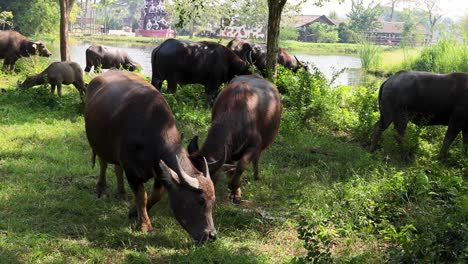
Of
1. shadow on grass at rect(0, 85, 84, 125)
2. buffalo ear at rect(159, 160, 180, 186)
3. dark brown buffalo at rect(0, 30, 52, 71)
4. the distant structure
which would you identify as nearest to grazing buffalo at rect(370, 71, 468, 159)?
buffalo ear at rect(159, 160, 180, 186)

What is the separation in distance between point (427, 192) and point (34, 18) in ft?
125

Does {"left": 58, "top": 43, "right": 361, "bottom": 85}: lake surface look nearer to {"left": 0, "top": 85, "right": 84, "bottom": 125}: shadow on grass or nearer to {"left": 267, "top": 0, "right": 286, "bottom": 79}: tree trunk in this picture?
{"left": 267, "top": 0, "right": 286, "bottom": 79}: tree trunk

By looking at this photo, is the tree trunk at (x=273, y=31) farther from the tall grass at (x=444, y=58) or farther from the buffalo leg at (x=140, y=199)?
the tall grass at (x=444, y=58)

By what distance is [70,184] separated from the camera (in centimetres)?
A: 612

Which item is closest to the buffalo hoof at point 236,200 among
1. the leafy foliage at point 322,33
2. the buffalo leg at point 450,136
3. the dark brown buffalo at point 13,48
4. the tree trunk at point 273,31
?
the buffalo leg at point 450,136

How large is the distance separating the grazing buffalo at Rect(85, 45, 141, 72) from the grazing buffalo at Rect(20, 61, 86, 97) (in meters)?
6.21

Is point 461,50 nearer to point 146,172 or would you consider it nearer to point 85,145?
point 85,145

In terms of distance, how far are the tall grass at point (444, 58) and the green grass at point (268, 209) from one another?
31.0 feet

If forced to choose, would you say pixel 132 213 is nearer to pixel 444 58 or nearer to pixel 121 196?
pixel 121 196

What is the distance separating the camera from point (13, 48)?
15.4m

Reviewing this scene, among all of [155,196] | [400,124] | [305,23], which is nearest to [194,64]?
[400,124]

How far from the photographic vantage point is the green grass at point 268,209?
13.8 ft

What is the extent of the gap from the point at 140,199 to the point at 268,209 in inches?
66.7

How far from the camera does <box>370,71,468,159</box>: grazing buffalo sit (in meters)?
8.23
